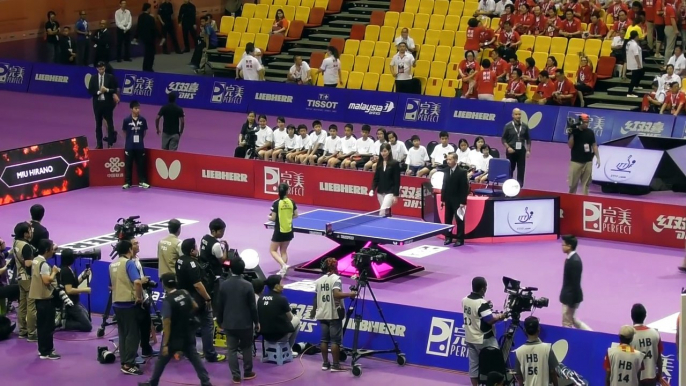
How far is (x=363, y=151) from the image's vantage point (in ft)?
90.5

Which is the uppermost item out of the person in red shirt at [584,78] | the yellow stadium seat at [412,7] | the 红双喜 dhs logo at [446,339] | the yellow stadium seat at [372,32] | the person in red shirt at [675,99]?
the yellow stadium seat at [412,7]

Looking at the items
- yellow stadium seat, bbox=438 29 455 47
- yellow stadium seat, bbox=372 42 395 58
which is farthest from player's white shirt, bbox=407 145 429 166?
yellow stadium seat, bbox=372 42 395 58

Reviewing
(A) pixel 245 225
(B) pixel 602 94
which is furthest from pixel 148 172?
(B) pixel 602 94

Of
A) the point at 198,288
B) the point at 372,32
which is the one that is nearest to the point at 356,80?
the point at 372,32

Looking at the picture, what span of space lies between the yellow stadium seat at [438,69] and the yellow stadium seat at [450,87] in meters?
0.37

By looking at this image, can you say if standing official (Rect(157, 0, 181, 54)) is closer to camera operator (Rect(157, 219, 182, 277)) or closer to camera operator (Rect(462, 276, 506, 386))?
camera operator (Rect(157, 219, 182, 277))

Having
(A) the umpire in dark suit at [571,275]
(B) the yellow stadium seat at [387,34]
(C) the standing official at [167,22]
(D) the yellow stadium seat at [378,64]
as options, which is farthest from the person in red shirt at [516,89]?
(A) the umpire in dark suit at [571,275]

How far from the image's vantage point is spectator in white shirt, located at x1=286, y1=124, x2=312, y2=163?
28.2m

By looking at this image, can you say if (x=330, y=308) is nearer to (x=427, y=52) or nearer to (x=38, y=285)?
(x=38, y=285)

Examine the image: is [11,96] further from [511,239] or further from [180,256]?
[180,256]

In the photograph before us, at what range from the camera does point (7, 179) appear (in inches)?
1044

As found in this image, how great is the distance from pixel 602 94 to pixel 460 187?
11.4m

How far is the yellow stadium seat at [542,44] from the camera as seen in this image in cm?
3412

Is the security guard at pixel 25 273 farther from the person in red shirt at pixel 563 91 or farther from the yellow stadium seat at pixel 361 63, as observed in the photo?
the yellow stadium seat at pixel 361 63
